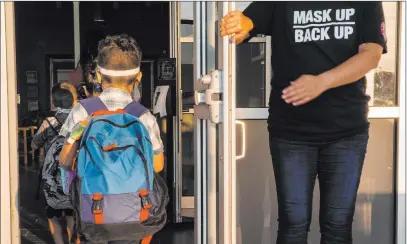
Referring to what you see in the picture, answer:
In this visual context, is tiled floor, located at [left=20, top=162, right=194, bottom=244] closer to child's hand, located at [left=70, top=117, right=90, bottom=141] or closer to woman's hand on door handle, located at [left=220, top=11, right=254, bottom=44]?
child's hand, located at [left=70, top=117, right=90, bottom=141]

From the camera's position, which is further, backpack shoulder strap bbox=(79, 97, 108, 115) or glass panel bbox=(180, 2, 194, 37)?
glass panel bbox=(180, 2, 194, 37)

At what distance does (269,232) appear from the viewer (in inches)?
116

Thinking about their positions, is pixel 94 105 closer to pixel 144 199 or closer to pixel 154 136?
pixel 154 136

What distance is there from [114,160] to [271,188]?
3.92 ft

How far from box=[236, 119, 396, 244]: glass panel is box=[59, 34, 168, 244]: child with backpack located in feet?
2.61

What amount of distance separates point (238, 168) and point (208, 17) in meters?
0.94

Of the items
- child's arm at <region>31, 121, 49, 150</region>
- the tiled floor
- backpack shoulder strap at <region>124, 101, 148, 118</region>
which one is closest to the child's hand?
backpack shoulder strap at <region>124, 101, 148, 118</region>

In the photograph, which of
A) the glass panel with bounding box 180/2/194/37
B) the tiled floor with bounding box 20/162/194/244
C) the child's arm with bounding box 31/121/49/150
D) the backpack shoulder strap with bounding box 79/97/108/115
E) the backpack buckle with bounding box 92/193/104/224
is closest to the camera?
the backpack buckle with bounding box 92/193/104/224

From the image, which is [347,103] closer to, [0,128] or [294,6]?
[294,6]

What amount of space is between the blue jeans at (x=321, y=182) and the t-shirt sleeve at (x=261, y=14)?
49cm

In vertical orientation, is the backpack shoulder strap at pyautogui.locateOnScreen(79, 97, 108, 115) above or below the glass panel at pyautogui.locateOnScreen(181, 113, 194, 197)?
above

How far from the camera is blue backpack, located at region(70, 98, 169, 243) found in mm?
2008

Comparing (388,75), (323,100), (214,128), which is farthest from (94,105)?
(388,75)

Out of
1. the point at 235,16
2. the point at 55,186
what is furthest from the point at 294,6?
the point at 55,186
